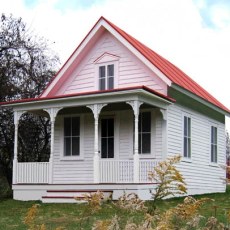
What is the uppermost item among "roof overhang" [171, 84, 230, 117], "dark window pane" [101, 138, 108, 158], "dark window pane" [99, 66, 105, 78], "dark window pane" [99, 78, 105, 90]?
"dark window pane" [99, 66, 105, 78]

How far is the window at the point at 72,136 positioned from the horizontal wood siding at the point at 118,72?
118cm

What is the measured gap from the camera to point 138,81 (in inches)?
685

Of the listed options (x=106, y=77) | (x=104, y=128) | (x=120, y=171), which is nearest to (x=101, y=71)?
(x=106, y=77)

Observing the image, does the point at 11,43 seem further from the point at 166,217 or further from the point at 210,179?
the point at 166,217

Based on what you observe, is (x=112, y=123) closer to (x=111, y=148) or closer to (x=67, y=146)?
(x=111, y=148)

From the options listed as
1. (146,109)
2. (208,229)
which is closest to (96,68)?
(146,109)

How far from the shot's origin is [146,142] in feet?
55.5

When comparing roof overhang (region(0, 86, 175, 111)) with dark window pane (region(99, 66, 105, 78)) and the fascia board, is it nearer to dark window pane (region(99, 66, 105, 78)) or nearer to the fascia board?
the fascia board

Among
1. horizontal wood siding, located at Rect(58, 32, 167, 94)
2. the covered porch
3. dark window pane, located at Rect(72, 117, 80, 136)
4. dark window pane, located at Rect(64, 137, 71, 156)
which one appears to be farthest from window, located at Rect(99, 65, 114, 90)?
dark window pane, located at Rect(64, 137, 71, 156)

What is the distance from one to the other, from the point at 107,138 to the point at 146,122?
170cm

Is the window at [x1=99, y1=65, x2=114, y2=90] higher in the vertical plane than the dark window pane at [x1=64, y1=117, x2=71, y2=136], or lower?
higher

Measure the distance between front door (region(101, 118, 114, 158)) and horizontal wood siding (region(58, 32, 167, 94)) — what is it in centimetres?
134

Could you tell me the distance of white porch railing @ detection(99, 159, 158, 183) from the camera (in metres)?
15.7

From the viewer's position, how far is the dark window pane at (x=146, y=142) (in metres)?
16.9
